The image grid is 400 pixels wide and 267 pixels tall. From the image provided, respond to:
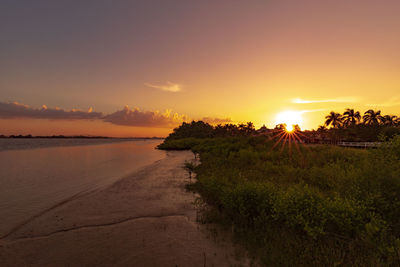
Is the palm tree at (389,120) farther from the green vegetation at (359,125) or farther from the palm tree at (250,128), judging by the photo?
the palm tree at (250,128)

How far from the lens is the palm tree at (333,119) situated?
81.1m

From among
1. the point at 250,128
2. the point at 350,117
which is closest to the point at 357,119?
the point at 350,117

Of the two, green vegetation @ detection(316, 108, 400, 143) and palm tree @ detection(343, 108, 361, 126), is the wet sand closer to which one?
green vegetation @ detection(316, 108, 400, 143)

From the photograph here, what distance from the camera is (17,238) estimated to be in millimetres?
6508

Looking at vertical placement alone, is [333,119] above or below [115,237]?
above

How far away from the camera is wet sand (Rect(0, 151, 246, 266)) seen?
17.1 ft

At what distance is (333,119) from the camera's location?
269 feet

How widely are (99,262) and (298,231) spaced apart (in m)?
6.08

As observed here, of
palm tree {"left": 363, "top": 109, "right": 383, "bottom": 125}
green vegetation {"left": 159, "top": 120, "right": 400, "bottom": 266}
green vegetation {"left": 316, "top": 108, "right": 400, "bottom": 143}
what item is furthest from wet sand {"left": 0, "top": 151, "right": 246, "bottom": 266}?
palm tree {"left": 363, "top": 109, "right": 383, "bottom": 125}

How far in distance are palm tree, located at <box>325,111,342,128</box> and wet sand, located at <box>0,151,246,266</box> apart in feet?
308

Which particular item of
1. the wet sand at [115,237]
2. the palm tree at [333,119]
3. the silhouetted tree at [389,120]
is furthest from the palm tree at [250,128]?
the wet sand at [115,237]

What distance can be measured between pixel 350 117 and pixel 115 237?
322ft

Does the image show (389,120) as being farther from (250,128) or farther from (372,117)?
(250,128)

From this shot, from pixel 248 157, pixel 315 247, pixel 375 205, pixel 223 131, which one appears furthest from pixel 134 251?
pixel 223 131
